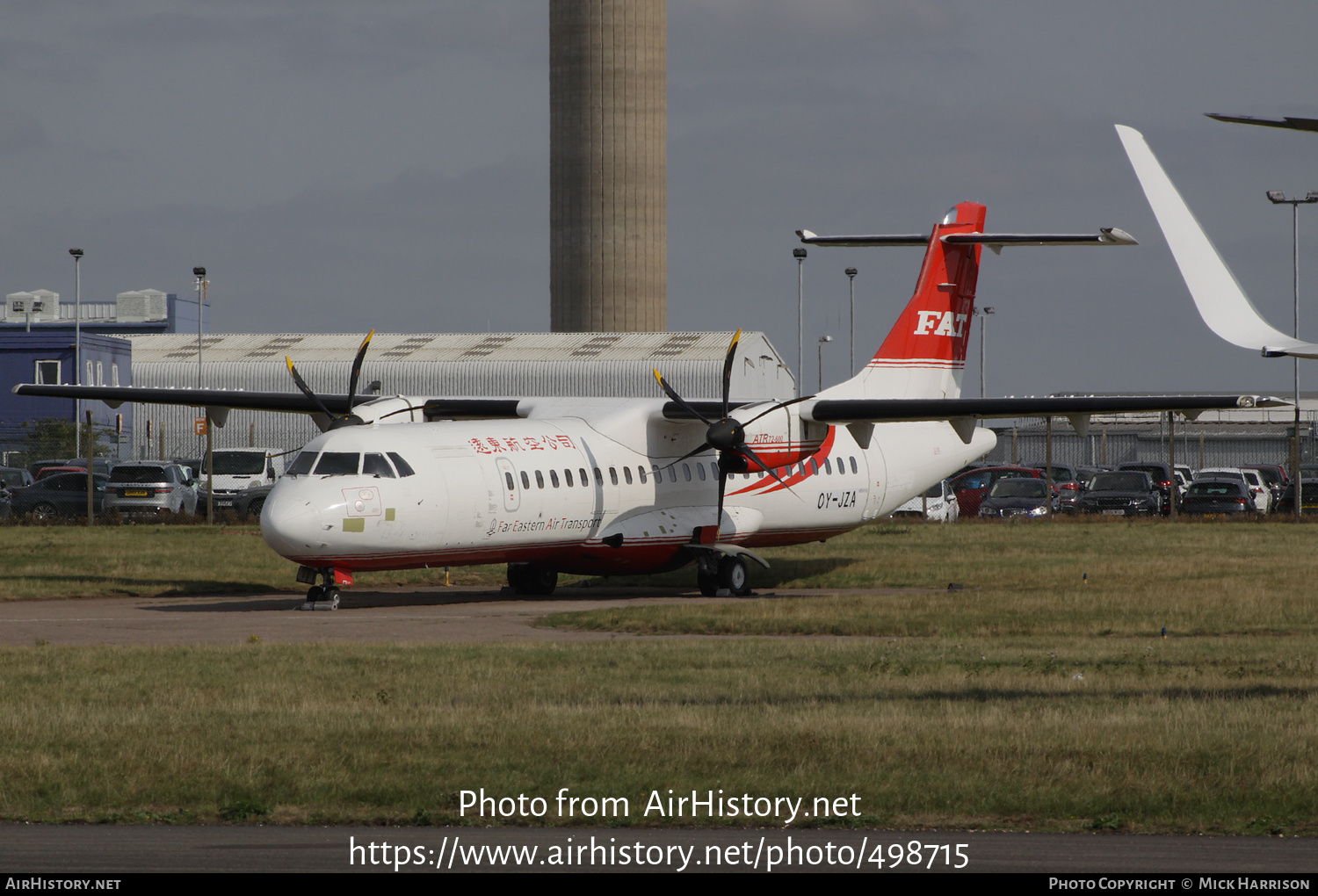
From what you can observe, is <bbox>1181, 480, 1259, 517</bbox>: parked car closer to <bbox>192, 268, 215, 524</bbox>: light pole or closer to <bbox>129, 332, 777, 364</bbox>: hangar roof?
<bbox>192, 268, 215, 524</bbox>: light pole

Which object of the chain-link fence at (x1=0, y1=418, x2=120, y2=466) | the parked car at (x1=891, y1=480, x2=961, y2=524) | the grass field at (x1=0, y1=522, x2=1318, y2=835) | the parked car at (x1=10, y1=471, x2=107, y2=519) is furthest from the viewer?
the chain-link fence at (x1=0, y1=418, x2=120, y2=466)

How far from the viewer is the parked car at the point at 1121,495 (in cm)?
4609

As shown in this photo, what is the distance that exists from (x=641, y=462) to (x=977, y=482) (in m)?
24.7

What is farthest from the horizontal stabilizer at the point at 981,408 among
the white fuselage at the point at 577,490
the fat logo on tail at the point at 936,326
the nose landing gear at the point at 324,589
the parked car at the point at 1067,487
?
the parked car at the point at 1067,487

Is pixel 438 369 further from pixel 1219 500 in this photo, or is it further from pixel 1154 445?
pixel 1219 500

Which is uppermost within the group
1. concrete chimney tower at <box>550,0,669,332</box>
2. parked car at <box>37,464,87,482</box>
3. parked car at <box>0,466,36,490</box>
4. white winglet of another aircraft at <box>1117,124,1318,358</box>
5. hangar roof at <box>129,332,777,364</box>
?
concrete chimney tower at <box>550,0,669,332</box>

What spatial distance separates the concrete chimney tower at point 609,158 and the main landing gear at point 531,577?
5164cm

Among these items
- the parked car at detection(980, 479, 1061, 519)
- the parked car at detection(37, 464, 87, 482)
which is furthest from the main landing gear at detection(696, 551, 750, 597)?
the parked car at detection(37, 464, 87, 482)

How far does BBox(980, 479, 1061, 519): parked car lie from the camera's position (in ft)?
141

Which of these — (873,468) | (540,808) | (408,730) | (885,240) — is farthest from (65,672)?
(885,240)

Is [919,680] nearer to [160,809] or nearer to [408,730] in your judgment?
[408,730]

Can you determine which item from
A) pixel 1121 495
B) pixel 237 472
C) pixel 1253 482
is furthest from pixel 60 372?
pixel 1253 482

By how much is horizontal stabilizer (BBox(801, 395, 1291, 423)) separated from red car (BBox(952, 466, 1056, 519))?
21.2 m

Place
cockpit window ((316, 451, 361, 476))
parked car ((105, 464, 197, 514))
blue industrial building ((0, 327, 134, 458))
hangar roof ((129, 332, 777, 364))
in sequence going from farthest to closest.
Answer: blue industrial building ((0, 327, 134, 458)) → hangar roof ((129, 332, 777, 364)) → parked car ((105, 464, 197, 514)) → cockpit window ((316, 451, 361, 476))
